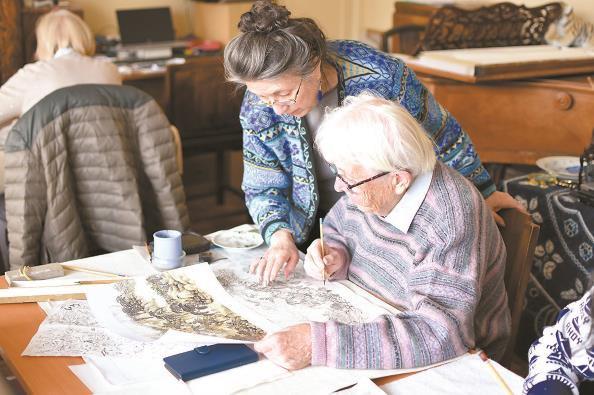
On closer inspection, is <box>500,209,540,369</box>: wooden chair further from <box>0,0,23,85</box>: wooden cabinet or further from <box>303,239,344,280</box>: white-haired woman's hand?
<box>0,0,23,85</box>: wooden cabinet

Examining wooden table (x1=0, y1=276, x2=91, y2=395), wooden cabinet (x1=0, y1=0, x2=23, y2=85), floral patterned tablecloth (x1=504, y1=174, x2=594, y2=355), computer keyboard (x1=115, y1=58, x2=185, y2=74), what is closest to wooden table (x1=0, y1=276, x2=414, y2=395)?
wooden table (x1=0, y1=276, x2=91, y2=395)

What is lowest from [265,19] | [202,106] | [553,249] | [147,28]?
[553,249]

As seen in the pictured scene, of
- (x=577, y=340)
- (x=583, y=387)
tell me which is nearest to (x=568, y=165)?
(x=583, y=387)

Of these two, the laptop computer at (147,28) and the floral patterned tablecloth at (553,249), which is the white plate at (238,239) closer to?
the floral patterned tablecloth at (553,249)

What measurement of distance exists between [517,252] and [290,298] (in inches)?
21.3

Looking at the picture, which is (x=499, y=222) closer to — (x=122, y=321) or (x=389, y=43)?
(x=122, y=321)

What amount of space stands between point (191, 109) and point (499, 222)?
7.43 ft

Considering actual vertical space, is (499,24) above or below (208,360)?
above

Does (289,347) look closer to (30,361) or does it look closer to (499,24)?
(30,361)

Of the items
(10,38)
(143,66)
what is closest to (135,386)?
(143,66)

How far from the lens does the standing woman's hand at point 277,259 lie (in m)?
1.81

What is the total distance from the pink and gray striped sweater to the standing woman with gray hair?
242 mm

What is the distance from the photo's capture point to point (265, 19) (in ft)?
5.96

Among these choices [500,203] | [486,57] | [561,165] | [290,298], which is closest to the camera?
[290,298]
